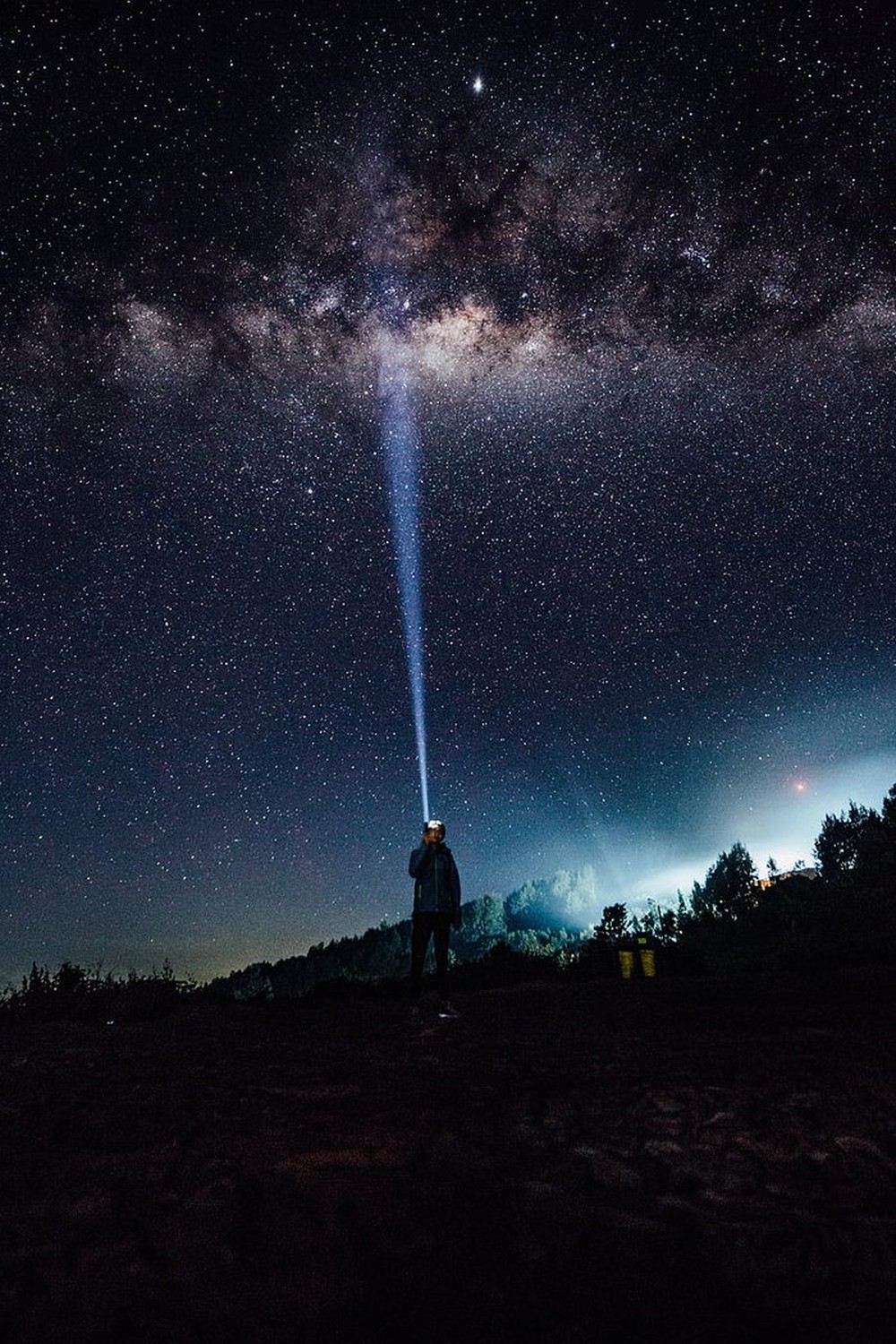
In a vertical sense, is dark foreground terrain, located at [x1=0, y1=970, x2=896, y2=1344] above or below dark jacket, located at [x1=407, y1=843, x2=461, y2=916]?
below

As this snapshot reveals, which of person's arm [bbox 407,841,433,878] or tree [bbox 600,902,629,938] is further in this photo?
tree [bbox 600,902,629,938]

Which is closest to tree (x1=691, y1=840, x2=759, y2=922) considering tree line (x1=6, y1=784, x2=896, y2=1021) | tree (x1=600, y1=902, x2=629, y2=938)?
tree line (x1=6, y1=784, x2=896, y2=1021)

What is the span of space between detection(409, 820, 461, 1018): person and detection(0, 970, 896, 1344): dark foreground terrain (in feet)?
13.6

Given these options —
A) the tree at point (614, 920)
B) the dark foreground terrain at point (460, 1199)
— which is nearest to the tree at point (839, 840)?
the tree at point (614, 920)

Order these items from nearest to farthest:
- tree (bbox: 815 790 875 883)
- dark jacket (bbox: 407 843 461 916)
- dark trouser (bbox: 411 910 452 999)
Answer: dark trouser (bbox: 411 910 452 999) < dark jacket (bbox: 407 843 461 916) < tree (bbox: 815 790 875 883)

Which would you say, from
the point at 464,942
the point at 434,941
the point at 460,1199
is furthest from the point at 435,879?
the point at 464,942

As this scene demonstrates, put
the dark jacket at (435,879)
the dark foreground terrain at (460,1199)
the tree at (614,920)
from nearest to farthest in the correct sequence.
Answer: the dark foreground terrain at (460,1199) < the dark jacket at (435,879) < the tree at (614,920)

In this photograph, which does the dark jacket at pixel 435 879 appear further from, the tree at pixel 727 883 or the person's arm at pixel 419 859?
the tree at pixel 727 883

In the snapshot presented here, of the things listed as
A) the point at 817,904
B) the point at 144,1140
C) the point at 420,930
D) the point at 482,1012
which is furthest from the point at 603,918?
the point at 144,1140

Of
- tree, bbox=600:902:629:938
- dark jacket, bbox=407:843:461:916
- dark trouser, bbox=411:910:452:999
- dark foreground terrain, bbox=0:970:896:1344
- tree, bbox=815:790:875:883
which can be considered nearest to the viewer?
dark foreground terrain, bbox=0:970:896:1344

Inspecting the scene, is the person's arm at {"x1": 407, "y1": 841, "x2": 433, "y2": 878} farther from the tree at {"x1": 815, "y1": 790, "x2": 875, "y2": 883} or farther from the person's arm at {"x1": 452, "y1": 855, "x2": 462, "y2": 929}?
the tree at {"x1": 815, "y1": 790, "x2": 875, "y2": 883}

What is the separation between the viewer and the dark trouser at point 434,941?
305 inches

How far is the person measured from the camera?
788 cm

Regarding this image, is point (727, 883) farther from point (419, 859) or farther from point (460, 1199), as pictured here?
point (460, 1199)
